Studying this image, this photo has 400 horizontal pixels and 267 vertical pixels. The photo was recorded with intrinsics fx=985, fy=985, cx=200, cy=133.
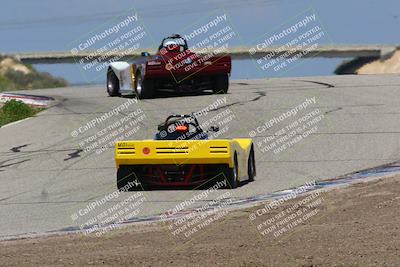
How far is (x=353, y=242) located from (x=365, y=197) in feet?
8.88

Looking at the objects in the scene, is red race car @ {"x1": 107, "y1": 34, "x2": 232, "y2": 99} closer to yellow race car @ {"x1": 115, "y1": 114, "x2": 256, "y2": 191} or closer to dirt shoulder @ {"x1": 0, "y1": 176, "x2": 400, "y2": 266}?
yellow race car @ {"x1": 115, "y1": 114, "x2": 256, "y2": 191}

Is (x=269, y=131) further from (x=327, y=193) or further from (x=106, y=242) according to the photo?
(x=106, y=242)

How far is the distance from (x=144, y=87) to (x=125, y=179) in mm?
11869

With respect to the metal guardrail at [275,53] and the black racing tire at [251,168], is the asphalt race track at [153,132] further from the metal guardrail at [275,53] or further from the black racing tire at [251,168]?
the metal guardrail at [275,53]

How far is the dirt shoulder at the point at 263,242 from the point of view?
27.0 ft

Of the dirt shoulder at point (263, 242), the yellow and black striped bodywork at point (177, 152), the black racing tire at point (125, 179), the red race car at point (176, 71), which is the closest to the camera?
the dirt shoulder at point (263, 242)

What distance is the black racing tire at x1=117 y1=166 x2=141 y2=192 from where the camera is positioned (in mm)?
13828

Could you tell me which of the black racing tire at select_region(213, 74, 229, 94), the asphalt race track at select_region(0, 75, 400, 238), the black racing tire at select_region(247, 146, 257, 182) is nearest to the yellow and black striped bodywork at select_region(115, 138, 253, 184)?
the asphalt race track at select_region(0, 75, 400, 238)

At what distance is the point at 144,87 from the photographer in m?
25.6

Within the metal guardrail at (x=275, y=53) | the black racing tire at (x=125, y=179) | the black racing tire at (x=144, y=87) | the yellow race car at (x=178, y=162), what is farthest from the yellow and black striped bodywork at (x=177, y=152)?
the metal guardrail at (x=275, y=53)

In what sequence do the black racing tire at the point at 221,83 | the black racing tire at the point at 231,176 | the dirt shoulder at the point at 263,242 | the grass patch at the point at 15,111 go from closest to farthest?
1. the dirt shoulder at the point at 263,242
2. the black racing tire at the point at 231,176
3. the grass patch at the point at 15,111
4. the black racing tire at the point at 221,83

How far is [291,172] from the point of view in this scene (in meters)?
15.0

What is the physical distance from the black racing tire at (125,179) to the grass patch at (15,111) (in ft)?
38.4

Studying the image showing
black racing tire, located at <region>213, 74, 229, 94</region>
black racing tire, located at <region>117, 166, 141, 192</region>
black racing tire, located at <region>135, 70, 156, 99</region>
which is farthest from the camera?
black racing tire, located at <region>213, 74, 229, 94</region>
